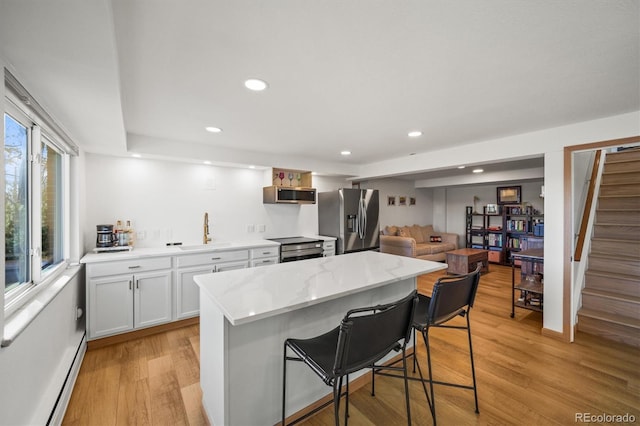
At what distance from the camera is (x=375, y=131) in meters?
2.92

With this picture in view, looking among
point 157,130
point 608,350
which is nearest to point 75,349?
point 157,130

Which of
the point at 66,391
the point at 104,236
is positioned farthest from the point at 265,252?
the point at 66,391

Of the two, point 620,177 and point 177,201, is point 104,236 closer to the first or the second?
point 177,201

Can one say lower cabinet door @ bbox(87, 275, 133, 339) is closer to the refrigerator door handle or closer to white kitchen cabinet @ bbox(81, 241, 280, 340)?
white kitchen cabinet @ bbox(81, 241, 280, 340)

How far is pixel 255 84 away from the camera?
5.98ft

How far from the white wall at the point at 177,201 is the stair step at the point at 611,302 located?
3.98 metres

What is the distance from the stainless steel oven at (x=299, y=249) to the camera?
395 cm

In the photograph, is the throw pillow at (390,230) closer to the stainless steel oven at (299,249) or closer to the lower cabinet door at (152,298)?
the stainless steel oven at (299,249)

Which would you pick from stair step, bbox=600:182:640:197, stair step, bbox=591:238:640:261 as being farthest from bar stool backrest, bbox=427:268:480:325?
stair step, bbox=600:182:640:197

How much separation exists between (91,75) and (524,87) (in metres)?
2.67

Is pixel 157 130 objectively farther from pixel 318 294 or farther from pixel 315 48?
pixel 318 294

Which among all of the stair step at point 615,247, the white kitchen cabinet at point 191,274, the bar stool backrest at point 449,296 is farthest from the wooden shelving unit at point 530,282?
the white kitchen cabinet at point 191,274

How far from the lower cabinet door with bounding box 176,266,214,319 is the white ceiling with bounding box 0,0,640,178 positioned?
1.59m

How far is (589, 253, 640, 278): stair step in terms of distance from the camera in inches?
117
